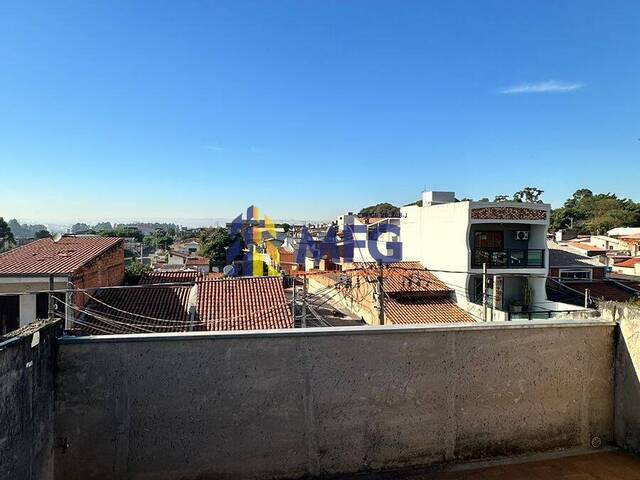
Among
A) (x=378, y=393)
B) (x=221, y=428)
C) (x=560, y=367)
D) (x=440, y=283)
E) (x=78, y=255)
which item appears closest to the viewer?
(x=221, y=428)

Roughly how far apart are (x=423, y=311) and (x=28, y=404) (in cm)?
1441

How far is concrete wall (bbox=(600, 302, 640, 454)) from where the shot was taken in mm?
4738

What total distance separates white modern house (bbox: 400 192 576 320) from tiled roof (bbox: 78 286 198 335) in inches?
422

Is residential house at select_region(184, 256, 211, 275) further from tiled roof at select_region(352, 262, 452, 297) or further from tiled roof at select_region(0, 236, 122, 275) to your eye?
tiled roof at select_region(352, 262, 452, 297)

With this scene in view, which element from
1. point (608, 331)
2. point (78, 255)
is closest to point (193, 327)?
point (78, 255)

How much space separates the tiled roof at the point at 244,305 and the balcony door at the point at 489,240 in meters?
9.44

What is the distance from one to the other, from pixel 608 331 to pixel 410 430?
8.74 ft

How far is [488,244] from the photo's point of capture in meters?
18.8

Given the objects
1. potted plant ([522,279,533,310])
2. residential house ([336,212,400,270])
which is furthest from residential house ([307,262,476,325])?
residential house ([336,212,400,270])

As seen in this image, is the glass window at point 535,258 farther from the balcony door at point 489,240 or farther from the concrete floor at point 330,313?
the concrete floor at point 330,313

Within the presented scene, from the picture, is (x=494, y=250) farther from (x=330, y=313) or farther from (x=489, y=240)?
(x=330, y=313)

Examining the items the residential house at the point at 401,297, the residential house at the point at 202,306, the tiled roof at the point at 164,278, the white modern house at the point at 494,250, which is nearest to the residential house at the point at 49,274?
the residential house at the point at 202,306

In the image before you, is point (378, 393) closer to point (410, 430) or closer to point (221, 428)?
point (410, 430)

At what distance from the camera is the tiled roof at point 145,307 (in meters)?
11.2
